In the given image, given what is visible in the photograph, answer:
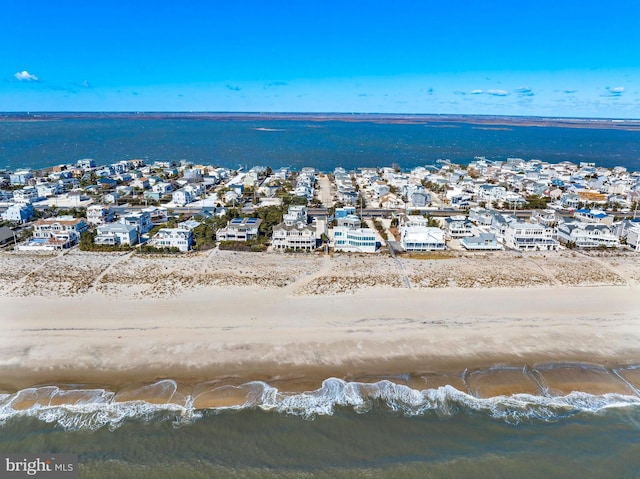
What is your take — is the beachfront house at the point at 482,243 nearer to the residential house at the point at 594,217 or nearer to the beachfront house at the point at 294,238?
the residential house at the point at 594,217

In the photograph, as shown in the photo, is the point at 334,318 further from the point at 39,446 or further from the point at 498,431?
the point at 39,446

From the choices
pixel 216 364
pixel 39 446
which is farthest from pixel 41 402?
pixel 216 364

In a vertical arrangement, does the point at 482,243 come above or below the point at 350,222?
below

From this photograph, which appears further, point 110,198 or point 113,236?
point 110,198

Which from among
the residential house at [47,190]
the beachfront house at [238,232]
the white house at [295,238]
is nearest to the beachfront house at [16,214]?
the residential house at [47,190]

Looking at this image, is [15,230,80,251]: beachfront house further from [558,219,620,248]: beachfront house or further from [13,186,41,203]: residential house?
[558,219,620,248]: beachfront house

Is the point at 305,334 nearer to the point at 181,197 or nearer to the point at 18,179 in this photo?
the point at 181,197

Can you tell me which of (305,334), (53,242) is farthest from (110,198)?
(305,334)
